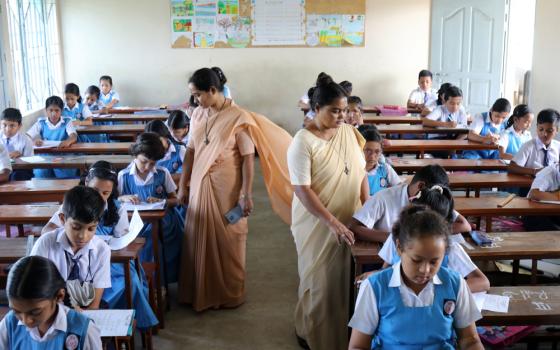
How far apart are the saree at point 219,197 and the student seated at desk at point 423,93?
4967mm

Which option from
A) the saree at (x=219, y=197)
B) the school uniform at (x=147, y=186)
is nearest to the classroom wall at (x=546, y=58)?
the saree at (x=219, y=197)

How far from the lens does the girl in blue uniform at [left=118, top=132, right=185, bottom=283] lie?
11.5 feet

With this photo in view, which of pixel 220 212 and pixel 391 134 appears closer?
pixel 220 212

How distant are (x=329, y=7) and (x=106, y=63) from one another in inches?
130

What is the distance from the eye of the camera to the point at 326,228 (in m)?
2.86

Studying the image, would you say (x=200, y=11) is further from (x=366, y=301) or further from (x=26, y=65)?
(x=366, y=301)

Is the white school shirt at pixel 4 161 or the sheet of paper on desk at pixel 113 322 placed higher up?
the white school shirt at pixel 4 161

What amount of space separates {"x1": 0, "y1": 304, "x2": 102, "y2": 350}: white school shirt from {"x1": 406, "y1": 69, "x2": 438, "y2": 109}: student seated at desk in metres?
6.93

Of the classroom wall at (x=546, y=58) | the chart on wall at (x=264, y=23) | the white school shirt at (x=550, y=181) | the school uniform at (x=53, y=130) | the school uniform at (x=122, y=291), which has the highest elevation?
the chart on wall at (x=264, y=23)

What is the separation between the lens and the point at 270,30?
8.93 metres

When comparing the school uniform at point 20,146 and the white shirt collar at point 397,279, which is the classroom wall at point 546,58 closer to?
the school uniform at point 20,146

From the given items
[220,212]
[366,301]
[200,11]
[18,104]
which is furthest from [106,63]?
[366,301]

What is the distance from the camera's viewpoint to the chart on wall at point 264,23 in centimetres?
883

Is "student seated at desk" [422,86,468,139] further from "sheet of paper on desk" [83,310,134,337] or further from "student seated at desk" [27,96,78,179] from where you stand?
"sheet of paper on desk" [83,310,134,337]
